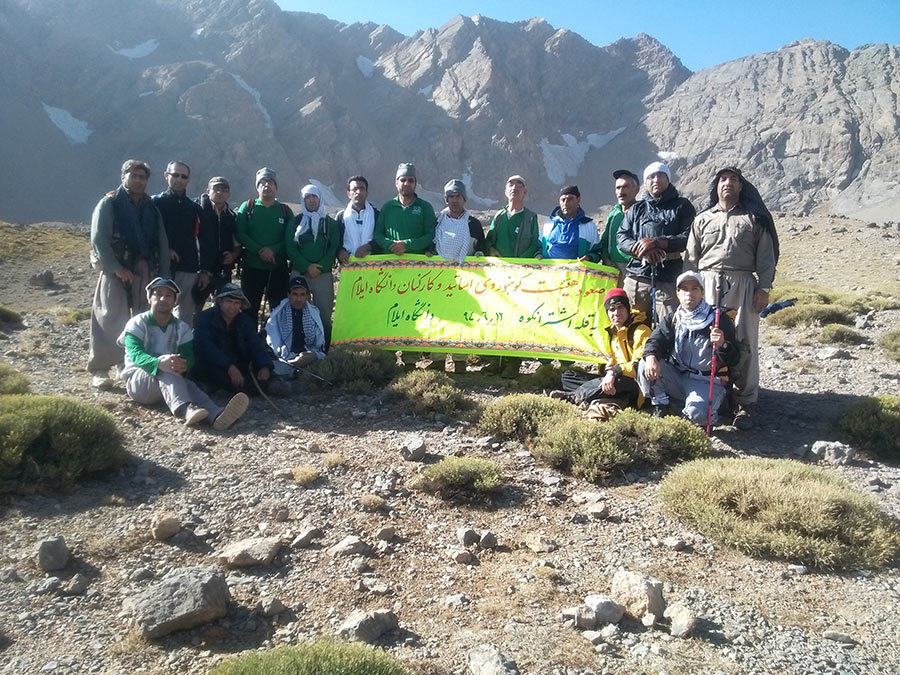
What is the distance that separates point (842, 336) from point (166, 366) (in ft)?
36.4

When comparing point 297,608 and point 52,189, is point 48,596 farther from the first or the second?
Answer: point 52,189

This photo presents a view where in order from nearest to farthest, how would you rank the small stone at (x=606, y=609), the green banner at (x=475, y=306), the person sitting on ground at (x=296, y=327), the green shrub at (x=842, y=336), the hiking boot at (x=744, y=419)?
the small stone at (x=606, y=609), the hiking boot at (x=744, y=419), the green banner at (x=475, y=306), the person sitting on ground at (x=296, y=327), the green shrub at (x=842, y=336)

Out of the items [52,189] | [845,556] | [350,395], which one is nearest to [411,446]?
[350,395]

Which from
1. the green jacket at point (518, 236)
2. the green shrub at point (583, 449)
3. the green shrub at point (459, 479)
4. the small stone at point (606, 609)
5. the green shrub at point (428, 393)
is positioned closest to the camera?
the small stone at point (606, 609)

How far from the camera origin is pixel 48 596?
3.62 m

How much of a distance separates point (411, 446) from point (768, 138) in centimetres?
11398

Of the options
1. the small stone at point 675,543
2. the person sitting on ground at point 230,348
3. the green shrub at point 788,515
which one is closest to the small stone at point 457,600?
the small stone at point 675,543

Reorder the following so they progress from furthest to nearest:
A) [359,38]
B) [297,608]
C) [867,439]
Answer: [359,38]
[867,439]
[297,608]

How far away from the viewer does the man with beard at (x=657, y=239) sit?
7.05 m

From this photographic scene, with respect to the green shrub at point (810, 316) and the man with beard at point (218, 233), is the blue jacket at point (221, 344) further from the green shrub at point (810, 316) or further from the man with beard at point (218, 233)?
the green shrub at point (810, 316)

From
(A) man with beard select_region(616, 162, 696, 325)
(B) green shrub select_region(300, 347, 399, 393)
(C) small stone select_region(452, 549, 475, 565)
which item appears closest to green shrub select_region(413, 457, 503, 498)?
(C) small stone select_region(452, 549, 475, 565)

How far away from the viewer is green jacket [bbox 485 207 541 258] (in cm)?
878

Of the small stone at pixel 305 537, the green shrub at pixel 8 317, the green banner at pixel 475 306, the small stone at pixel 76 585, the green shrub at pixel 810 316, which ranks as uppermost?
the green banner at pixel 475 306

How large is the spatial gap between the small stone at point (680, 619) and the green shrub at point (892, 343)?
882cm
